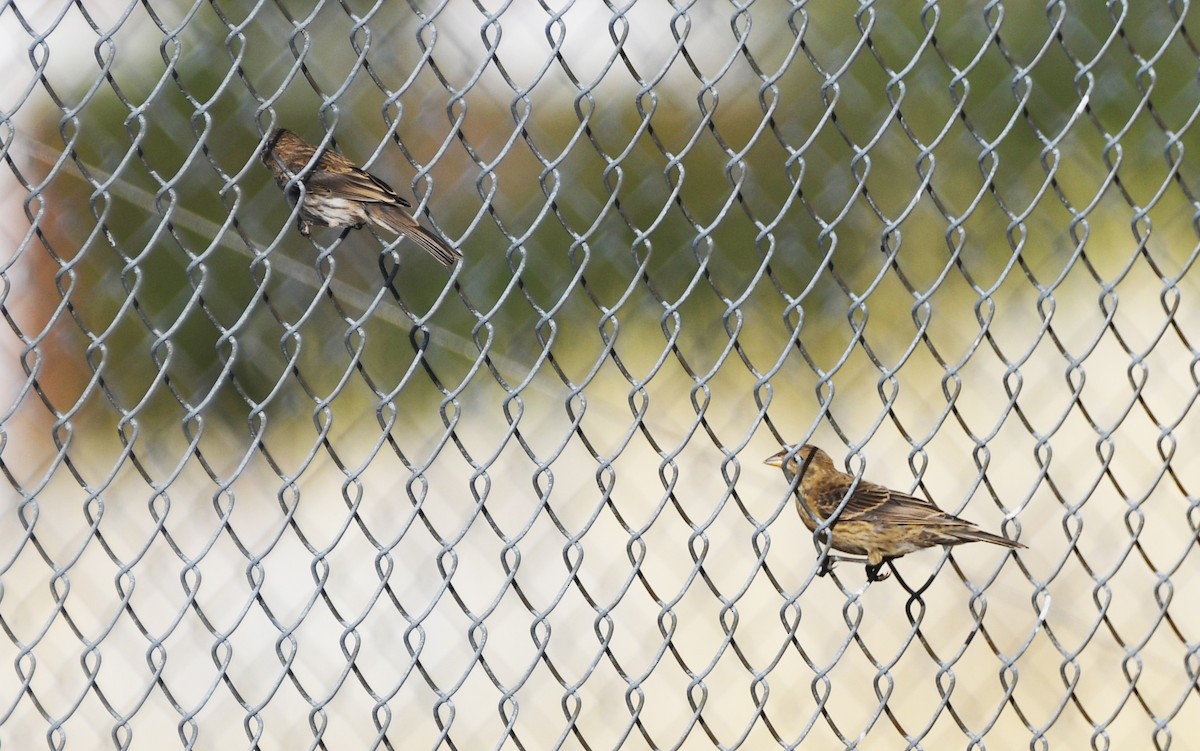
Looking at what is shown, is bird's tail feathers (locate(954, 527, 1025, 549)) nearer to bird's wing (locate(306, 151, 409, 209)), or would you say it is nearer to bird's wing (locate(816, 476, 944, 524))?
bird's wing (locate(816, 476, 944, 524))

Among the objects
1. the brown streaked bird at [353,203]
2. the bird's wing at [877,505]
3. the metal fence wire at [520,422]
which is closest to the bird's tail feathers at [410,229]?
the brown streaked bird at [353,203]

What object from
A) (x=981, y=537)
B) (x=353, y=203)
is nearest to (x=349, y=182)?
(x=353, y=203)

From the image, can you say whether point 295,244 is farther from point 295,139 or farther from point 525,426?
point 295,139

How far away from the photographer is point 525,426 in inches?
137

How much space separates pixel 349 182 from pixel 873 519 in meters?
1.03

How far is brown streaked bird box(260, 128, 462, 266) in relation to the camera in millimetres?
1779

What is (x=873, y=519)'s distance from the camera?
2021 millimetres

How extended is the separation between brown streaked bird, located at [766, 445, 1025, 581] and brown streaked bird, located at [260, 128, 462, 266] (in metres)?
0.69

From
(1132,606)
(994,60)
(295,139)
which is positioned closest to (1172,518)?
(1132,606)

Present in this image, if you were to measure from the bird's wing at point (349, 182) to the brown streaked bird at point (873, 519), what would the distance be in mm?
766

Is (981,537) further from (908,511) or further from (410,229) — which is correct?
(410,229)

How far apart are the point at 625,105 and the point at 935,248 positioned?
1.20m

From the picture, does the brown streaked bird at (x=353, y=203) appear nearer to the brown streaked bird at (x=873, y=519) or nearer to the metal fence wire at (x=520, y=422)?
the brown streaked bird at (x=873, y=519)

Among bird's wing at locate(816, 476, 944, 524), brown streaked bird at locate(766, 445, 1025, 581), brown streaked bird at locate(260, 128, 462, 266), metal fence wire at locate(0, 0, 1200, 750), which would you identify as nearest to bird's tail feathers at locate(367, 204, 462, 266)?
brown streaked bird at locate(260, 128, 462, 266)
